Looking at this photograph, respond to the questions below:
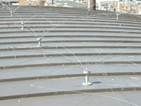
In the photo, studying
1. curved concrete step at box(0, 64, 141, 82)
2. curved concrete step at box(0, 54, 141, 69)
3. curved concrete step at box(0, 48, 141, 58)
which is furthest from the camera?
curved concrete step at box(0, 48, 141, 58)

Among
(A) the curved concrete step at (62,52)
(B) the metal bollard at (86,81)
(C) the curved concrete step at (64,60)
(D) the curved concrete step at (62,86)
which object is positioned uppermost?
(A) the curved concrete step at (62,52)

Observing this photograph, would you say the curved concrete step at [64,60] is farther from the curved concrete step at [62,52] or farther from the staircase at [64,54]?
the curved concrete step at [62,52]

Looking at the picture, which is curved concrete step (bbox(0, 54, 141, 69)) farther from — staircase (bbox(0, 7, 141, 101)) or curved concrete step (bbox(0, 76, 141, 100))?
curved concrete step (bbox(0, 76, 141, 100))

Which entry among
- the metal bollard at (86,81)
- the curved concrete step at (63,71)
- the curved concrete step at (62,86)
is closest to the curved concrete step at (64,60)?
the curved concrete step at (63,71)

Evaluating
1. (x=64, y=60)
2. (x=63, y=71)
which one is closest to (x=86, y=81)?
(x=63, y=71)

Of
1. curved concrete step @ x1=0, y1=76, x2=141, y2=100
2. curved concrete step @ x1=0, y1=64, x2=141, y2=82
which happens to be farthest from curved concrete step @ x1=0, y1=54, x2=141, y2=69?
curved concrete step @ x1=0, y1=76, x2=141, y2=100

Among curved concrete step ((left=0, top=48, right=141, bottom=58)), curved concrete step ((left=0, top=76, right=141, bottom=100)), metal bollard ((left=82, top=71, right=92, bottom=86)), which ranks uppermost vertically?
curved concrete step ((left=0, top=48, right=141, bottom=58))

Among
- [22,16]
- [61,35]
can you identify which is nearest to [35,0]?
[22,16]

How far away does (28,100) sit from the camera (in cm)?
659

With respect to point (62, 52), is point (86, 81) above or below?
below

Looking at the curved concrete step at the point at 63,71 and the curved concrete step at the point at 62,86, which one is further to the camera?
the curved concrete step at the point at 63,71

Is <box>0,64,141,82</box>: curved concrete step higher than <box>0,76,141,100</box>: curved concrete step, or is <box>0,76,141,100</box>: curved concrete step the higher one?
<box>0,64,141,82</box>: curved concrete step

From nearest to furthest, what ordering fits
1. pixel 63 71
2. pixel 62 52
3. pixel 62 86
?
1. pixel 62 86
2. pixel 63 71
3. pixel 62 52

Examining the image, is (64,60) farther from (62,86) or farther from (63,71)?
(62,86)
